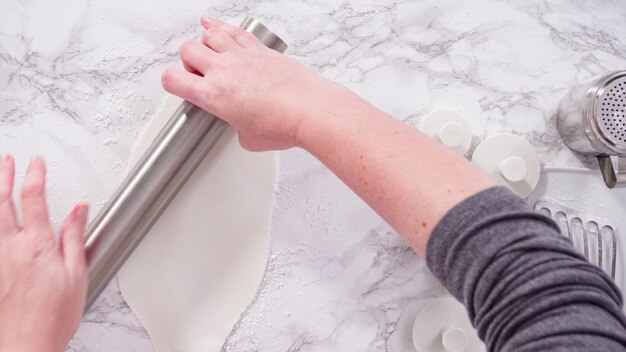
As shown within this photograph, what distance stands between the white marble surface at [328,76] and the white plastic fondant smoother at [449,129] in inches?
1.2

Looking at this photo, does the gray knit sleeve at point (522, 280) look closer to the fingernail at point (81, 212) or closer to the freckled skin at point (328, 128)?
the freckled skin at point (328, 128)

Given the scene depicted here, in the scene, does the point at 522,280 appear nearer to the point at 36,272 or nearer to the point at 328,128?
the point at 328,128

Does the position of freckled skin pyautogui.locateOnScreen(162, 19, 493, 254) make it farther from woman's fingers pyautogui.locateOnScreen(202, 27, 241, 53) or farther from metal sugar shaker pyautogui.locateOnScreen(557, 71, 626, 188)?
metal sugar shaker pyautogui.locateOnScreen(557, 71, 626, 188)

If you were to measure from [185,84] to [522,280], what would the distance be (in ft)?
1.39

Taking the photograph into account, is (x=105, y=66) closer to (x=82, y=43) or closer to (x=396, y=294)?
(x=82, y=43)

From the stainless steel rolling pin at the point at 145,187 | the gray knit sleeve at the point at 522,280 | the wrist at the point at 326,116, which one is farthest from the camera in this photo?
the stainless steel rolling pin at the point at 145,187

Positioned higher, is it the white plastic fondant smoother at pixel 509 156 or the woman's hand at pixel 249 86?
the white plastic fondant smoother at pixel 509 156

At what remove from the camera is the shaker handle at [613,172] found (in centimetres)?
79

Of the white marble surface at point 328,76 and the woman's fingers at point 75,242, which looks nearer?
the woman's fingers at point 75,242

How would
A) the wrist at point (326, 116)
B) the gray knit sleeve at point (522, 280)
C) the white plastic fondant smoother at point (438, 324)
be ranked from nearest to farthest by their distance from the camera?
1. the gray knit sleeve at point (522, 280)
2. the wrist at point (326, 116)
3. the white plastic fondant smoother at point (438, 324)

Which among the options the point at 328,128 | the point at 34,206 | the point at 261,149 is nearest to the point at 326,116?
the point at 328,128

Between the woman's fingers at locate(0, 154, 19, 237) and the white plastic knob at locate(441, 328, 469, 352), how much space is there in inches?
22.4

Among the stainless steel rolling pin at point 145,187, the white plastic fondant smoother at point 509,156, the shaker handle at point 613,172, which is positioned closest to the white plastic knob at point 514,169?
the white plastic fondant smoother at point 509,156

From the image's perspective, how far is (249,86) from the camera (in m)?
0.59
